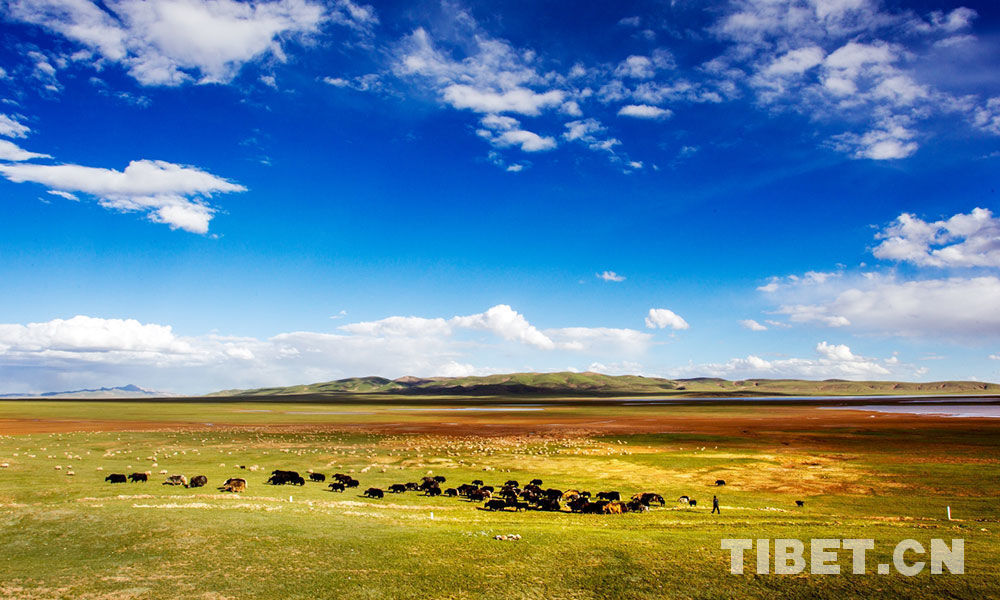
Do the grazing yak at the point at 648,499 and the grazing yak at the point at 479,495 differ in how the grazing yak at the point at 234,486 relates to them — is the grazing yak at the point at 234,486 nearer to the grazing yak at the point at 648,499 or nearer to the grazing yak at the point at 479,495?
the grazing yak at the point at 479,495

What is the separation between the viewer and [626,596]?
12.3 m

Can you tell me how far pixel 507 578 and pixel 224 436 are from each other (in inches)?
2524

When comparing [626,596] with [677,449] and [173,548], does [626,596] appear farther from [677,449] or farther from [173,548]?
[677,449]

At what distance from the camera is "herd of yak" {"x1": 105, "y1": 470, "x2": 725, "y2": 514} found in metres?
26.8

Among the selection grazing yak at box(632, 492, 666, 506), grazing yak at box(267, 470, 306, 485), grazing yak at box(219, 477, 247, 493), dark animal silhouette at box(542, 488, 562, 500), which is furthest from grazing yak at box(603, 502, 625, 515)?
grazing yak at box(219, 477, 247, 493)

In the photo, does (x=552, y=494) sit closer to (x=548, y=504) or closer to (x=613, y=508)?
(x=548, y=504)

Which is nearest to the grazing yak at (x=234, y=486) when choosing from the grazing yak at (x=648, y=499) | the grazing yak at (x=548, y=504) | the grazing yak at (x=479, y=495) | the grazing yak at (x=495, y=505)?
the grazing yak at (x=479, y=495)

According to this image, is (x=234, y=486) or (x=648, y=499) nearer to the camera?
(x=648, y=499)

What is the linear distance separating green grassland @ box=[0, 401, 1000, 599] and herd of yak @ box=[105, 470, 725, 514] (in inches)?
41.6

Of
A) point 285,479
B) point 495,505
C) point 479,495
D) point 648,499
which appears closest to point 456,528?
point 495,505

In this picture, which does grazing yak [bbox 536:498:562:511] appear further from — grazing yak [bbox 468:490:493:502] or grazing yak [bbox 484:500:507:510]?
grazing yak [bbox 468:490:493:502]

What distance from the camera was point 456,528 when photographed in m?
19.3

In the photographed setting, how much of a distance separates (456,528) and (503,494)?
10.8 meters

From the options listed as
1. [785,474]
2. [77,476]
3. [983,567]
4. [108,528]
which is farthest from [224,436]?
[983,567]
